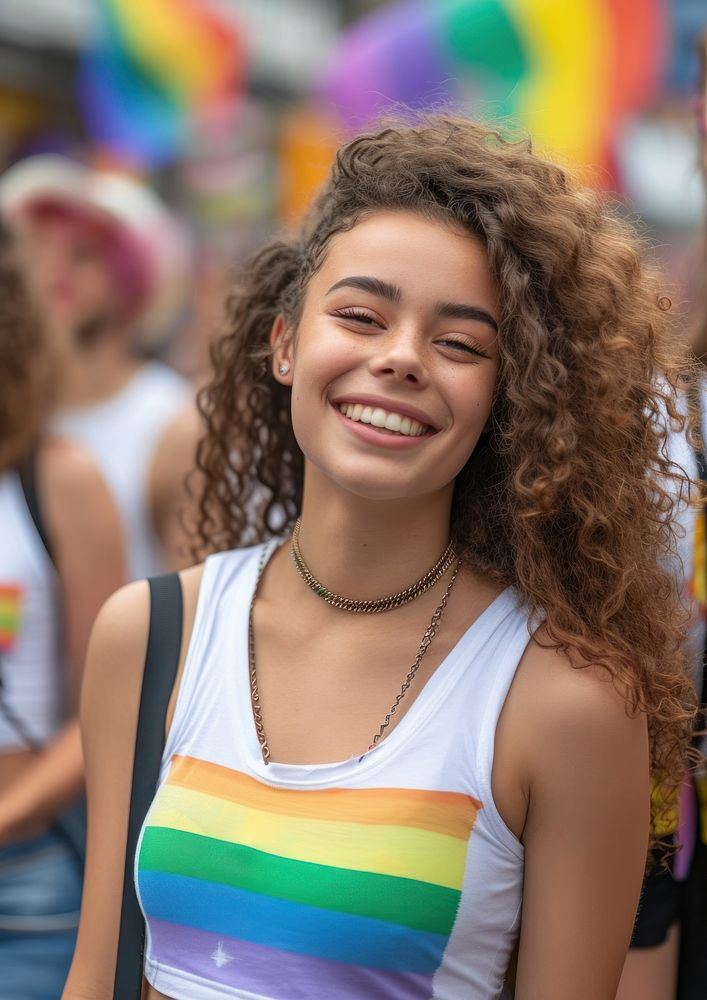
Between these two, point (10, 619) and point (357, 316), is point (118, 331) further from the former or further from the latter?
point (357, 316)

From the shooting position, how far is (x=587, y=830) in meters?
1.60

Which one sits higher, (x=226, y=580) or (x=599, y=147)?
(x=599, y=147)

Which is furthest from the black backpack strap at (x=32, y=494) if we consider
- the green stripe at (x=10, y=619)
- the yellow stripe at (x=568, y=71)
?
the yellow stripe at (x=568, y=71)

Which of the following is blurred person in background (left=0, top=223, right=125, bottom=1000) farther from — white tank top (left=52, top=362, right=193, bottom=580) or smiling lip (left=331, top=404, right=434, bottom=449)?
Answer: smiling lip (left=331, top=404, right=434, bottom=449)

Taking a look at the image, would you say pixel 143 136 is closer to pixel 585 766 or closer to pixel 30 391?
pixel 30 391

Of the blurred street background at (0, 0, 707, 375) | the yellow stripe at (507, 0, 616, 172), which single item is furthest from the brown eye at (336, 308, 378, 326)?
the yellow stripe at (507, 0, 616, 172)

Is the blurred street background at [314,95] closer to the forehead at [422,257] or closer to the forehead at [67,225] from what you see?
the forehead at [422,257]

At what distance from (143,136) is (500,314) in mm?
5192

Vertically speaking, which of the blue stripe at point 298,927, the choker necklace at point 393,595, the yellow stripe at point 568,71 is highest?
the yellow stripe at point 568,71

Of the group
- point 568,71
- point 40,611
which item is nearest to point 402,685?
point 40,611

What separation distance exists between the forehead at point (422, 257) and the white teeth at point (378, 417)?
0.17 meters

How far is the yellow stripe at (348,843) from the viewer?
1588 millimetres

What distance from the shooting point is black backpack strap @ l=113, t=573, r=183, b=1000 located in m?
1.76

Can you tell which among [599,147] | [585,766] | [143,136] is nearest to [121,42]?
[143,136]
